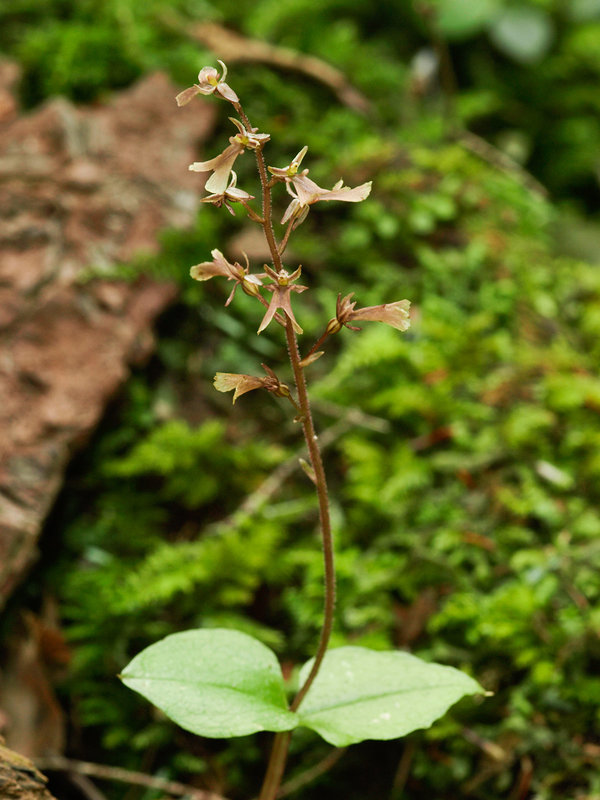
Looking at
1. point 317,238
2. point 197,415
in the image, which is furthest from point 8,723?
point 317,238

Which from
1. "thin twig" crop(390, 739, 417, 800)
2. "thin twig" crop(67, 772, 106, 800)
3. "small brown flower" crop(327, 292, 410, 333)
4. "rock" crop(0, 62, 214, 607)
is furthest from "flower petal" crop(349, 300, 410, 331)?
"thin twig" crop(67, 772, 106, 800)

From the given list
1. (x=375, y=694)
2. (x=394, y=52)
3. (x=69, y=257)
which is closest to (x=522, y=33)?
(x=394, y=52)

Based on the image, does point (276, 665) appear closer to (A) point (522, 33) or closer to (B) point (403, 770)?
(B) point (403, 770)

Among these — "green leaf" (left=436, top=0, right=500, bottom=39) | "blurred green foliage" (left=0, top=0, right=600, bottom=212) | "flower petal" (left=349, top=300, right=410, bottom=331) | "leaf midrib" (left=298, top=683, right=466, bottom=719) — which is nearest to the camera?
"flower petal" (left=349, top=300, right=410, bottom=331)

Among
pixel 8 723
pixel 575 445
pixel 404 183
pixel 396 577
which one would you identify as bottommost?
pixel 8 723

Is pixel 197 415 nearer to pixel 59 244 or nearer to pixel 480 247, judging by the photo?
pixel 59 244

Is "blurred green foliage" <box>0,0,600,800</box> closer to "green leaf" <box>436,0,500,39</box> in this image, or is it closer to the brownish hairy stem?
the brownish hairy stem
